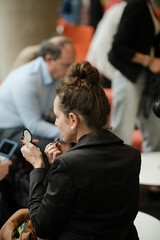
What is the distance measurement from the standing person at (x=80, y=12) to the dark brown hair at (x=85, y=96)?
399 cm

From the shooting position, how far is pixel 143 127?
252cm

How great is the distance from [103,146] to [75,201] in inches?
8.1

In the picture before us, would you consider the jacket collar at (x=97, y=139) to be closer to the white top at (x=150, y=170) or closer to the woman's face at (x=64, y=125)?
the woman's face at (x=64, y=125)

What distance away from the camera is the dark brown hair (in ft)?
3.41

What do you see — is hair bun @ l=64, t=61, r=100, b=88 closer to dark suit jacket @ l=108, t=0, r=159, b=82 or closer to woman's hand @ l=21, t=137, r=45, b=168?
woman's hand @ l=21, t=137, r=45, b=168

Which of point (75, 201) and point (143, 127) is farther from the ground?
point (75, 201)

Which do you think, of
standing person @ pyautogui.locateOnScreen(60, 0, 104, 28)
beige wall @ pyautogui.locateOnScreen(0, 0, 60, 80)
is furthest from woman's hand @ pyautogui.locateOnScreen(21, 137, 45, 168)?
standing person @ pyautogui.locateOnScreen(60, 0, 104, 28)

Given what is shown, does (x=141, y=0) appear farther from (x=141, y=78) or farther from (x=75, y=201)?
(x=75, y=201)

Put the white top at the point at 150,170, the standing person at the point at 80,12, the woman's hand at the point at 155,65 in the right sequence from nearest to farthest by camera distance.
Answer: the white top at the point at 150,170
the woman's hand at the point at 155,65
the standing person at the point at 80,12

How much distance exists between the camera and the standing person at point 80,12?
4.99 metres

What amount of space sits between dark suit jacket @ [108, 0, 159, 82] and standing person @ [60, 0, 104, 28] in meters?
2.91

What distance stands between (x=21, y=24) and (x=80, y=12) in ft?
6.44

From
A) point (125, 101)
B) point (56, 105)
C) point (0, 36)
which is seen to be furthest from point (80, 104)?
point (0, 36)

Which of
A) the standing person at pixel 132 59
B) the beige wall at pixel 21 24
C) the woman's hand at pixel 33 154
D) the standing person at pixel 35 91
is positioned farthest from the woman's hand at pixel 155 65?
the beige wall at pixel 21 24
